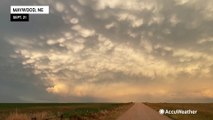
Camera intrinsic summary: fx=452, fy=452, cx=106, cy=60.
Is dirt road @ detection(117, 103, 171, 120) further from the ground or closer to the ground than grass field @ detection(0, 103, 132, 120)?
closer to the ground

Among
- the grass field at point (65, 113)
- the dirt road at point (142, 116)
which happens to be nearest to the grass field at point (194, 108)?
the dirt road at point (142, 116)

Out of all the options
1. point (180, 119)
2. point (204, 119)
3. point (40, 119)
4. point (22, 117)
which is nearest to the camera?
point (22, 117)

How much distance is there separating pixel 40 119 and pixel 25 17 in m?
5.94

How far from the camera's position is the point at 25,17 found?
25922 mm

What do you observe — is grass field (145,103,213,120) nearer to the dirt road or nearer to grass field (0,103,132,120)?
the dirt road

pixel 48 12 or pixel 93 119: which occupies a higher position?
pixel 48 12

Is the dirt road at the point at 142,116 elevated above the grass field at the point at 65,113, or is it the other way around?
the grass field at the point at 65,113

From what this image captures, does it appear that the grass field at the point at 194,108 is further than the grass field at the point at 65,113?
Yes

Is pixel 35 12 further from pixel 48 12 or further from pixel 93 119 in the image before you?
pixel 93 119

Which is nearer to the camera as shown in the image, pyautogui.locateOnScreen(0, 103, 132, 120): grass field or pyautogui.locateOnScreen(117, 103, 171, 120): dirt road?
pyautogui.locateOnScreen(0, 103, 132, 120): grass field

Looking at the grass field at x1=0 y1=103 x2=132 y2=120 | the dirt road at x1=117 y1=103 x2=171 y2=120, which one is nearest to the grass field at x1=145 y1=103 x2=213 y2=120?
the dirt road at x1=117 y1=103 x2=171 y2=120

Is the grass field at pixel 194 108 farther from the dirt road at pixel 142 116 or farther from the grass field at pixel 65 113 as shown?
the grass field at pixel 65 113

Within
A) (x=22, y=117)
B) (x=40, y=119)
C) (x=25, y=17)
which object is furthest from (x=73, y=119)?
(x=25, y=17)

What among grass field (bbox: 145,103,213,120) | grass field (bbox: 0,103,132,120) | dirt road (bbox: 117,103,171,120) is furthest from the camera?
grass field (bbox: 145,103,213,120)
